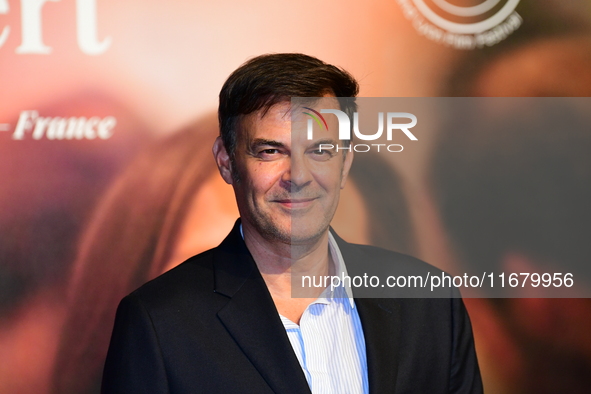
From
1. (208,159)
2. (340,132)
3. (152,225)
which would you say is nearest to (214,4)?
(208,159)

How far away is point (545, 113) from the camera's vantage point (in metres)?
2.43

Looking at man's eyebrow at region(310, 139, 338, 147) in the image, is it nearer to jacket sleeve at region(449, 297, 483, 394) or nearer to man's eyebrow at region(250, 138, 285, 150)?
man's eyebrow at region(250, 138, 285, 150)

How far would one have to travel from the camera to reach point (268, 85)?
179cm

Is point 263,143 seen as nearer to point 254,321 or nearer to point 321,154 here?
point 321,154

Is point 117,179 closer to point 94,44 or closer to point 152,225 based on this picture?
point 152,225

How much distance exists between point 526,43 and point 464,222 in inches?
30.7

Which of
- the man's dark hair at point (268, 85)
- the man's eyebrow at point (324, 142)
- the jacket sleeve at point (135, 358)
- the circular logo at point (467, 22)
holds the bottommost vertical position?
the jacket sleeve at point (135, 358)

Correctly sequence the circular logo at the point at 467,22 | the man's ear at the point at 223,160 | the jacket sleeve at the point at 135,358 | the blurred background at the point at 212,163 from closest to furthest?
the jacket sleeve at the point at 135,358
the man's ear at the point at 223,160
the blurred background at the point at 212,163
the circular logo at the point at 467,22

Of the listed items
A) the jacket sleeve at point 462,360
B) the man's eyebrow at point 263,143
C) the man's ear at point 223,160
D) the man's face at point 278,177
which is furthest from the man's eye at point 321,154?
the jacket sleeve at point 462,360

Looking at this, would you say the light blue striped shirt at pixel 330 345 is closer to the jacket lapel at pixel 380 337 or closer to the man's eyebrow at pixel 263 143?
the jacket lapel at pixel 380 337

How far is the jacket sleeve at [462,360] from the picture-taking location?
1.94m

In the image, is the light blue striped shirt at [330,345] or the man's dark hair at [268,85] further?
the man's dark hair at [268,85]

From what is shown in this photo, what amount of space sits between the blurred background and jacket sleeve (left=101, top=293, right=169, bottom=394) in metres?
0.68

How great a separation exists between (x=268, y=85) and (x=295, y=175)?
0.95 ft
